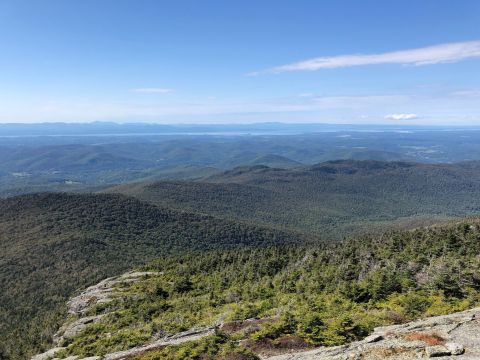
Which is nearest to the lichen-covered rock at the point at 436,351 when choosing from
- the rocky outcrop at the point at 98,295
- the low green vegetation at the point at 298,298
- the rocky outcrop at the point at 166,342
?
the low green vegetation at the point at 298,298

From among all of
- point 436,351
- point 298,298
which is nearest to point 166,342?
point 298,298

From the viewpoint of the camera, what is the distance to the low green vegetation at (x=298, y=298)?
3645 cm

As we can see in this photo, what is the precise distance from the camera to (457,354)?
25.0 m

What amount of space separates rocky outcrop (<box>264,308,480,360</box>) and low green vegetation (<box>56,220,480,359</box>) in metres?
3.07

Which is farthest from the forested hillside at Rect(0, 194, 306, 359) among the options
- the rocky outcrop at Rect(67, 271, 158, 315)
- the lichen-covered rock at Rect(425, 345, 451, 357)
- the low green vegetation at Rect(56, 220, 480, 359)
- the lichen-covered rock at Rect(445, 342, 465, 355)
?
the lichen-covered rock at Rect(445, 342, 465, 355)

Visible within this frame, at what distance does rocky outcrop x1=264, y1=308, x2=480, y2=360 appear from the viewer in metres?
25.5

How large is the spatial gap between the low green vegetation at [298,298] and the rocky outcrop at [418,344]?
307 centimetres

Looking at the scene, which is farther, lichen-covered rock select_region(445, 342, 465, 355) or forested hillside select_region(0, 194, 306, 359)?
forested hillside select_region(0, 194, 306, 359)

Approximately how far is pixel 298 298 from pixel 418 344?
88.5ft

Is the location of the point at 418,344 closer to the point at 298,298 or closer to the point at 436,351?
the point at 436,351

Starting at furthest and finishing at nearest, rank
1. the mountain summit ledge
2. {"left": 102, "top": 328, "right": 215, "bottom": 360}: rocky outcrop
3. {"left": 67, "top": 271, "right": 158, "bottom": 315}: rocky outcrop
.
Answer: {"left": 67, "top": 271, "right": 158, "bottom": 315}: rocky outcrop < {"left": 102, "top": 328, "right": 215, "bottom": 360}: rocky outcrop < the mountain summit ledge

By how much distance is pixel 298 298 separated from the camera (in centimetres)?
5309

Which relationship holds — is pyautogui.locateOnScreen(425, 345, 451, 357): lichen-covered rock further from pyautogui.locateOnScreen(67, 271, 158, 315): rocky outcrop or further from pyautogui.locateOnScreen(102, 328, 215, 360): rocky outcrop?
pyautogui.locateOnScreen(67, 271, 158, 315): rocky outcrop

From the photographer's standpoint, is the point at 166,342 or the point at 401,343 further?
the point at 166,342
